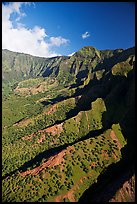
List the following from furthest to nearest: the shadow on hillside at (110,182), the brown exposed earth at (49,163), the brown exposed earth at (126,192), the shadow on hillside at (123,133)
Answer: the brown exposed earth at (49,163), the shadow on hillside at (123,133), the shadow on hillside at (110,182), the brown exposed earth at (126,192)

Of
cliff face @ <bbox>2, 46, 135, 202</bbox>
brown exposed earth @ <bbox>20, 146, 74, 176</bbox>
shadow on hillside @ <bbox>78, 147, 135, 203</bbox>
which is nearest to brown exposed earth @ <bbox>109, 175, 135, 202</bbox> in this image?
cliff face @ <bbox>2, 46, 135, 202</bbox>

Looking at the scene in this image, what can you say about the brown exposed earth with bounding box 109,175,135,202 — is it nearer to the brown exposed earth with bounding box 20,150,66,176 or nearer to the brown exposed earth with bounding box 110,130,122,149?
the brown exposed earth with bounding box 20,150,66,176

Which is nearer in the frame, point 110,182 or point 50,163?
point 110,182

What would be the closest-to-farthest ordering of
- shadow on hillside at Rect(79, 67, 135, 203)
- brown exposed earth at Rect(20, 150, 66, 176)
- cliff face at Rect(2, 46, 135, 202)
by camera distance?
shadow on hillside at Rect(79, 67, 135, 203) → cliff face at Rect(2, 46, 135, 202) → brown exposed earth at Rect(20, 150, 66, 176)

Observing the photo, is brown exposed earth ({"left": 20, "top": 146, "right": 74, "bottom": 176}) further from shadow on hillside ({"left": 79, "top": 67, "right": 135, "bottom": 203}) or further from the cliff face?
shadow on hillside ({"left": 79, "top": 67, "right": 135, "bottom": 203})

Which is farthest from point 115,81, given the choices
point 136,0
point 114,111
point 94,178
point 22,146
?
point 136,0

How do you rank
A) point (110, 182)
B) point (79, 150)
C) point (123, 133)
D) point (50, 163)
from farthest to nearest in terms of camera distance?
point (123, 133)
point (79, 150)
point (50, 163)
point (110, 182)

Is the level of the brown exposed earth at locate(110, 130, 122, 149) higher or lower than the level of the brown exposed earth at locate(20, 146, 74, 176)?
higher

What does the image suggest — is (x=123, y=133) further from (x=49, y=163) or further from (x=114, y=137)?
(x=49, y=163)

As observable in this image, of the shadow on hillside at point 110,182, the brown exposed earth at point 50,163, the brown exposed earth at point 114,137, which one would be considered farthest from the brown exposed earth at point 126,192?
the brown exposed earth at point 114,137

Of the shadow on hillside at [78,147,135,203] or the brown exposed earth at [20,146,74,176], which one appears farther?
the brown exposed earth at [20,146,74,176]

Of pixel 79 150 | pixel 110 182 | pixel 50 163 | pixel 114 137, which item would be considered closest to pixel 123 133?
pixel 114 137

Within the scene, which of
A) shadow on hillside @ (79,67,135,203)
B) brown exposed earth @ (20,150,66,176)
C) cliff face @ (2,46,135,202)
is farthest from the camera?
brown exposed earth @ (20,150,66,176)

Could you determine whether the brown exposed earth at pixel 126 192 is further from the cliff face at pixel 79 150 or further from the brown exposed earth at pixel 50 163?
the brown exposed earth at pixel 50 163
